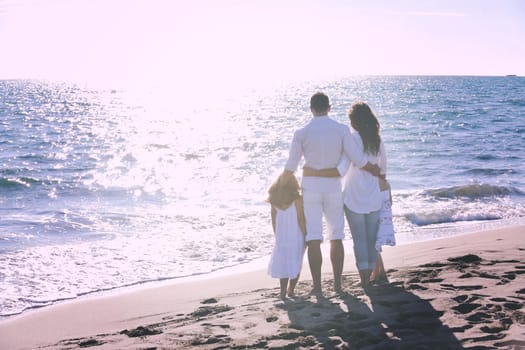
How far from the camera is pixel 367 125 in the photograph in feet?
19.4

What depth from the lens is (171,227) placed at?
11.7 metres

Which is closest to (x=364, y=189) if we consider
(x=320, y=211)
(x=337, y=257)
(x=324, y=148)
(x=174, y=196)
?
(x=320, y=211)

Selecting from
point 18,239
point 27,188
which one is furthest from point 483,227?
point 27,188

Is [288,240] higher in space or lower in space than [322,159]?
lower

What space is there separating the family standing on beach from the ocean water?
2.79 metres

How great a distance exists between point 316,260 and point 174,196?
32.8 feet

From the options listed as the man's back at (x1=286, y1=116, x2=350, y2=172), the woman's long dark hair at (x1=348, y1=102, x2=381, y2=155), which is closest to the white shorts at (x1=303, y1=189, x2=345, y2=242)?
the man's back at (x1=286, y1=116, x2=350, y2=172)

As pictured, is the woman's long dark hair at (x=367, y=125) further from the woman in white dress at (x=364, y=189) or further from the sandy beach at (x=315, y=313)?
the sandy beach at (x=315, y=313)

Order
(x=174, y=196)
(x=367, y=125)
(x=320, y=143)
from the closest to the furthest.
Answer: (x=320, y=143), (x=367, y=125), (x=174, y=196)

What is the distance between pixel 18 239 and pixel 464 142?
21169mm

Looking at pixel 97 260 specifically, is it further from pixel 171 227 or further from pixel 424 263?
pixel 424 263

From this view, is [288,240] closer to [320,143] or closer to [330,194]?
[330,194]

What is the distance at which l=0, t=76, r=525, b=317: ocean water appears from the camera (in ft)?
29.6

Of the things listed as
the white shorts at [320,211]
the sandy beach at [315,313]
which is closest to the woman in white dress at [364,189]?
the white shorts at [320,211]
